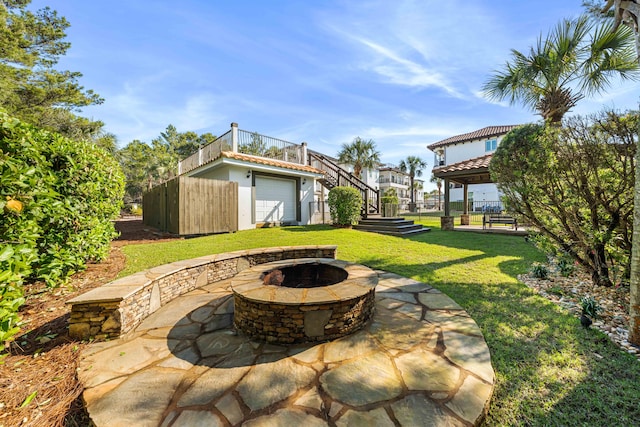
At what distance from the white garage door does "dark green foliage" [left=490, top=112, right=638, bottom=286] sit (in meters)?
9.80

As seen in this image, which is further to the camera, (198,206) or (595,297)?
(198,206)

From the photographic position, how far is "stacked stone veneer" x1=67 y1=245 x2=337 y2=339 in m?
2.48

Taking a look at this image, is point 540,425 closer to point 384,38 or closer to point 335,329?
point 335,329

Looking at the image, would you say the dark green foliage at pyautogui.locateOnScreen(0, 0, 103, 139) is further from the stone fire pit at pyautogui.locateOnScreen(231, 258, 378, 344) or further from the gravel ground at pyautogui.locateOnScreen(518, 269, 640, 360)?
the gravel ground at pyautogui.locateOnScreen(518, 269, 640, 360)

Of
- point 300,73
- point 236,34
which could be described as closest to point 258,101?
point 300,73

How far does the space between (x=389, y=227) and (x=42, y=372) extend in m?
9.63

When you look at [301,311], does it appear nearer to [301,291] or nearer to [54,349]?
[301,291]

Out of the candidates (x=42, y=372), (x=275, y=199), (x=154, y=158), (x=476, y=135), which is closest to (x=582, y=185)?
(x=42, y=372)

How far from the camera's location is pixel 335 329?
2.51 metres

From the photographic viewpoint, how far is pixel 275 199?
12.5 metres

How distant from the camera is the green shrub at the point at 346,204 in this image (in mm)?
10484

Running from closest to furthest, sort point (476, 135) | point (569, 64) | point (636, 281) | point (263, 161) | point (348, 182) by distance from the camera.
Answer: point (636, 281) → point (569, 64) → point (263, 161) → point (348, 182) → point (476, 135)

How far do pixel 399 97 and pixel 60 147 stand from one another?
10.9m

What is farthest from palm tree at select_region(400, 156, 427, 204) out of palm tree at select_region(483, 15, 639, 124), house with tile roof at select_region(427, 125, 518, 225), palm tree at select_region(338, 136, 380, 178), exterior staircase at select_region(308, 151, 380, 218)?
palm tree at select_region(483, 15, 639, 124)
